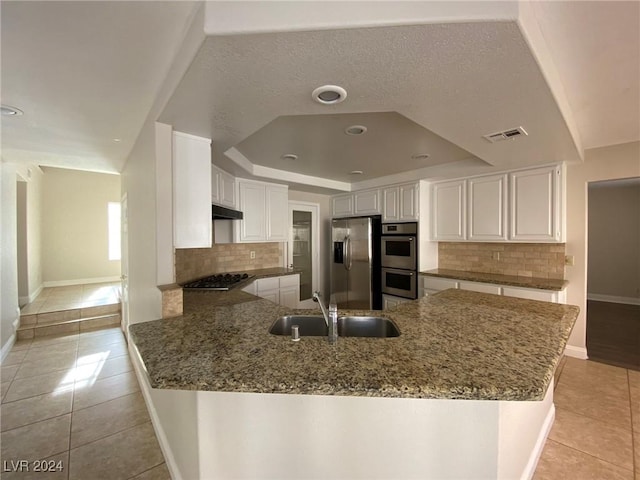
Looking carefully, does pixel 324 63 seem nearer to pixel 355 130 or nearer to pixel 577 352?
pixel 355 130

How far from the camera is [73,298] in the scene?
5004mm

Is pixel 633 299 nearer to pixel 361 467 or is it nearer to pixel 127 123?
pixel 361 467

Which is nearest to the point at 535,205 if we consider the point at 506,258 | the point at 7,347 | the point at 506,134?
the point at 506,258

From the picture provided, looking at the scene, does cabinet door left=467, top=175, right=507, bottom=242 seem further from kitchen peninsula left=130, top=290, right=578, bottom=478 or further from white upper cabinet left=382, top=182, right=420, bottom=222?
kitchen peninsula left=130, top=290, right=578, bottom=478

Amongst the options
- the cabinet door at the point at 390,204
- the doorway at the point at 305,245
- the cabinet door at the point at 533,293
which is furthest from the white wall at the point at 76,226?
the cabinet door at the point at 533,293

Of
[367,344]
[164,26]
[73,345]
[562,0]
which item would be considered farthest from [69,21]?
[73,345]

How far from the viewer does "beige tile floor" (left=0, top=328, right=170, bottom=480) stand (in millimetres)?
1727

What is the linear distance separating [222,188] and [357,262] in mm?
2319

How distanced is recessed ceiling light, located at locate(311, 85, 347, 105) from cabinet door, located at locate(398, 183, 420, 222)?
8.90 feet

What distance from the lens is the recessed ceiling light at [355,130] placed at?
A: 2326 mm

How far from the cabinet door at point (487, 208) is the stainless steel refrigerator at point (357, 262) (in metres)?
1.32

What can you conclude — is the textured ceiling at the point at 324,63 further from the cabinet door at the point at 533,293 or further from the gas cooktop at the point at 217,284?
the cabinet door at the point at 533,293

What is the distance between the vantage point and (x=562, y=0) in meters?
1.11

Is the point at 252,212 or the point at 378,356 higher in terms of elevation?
the point at 252,212
